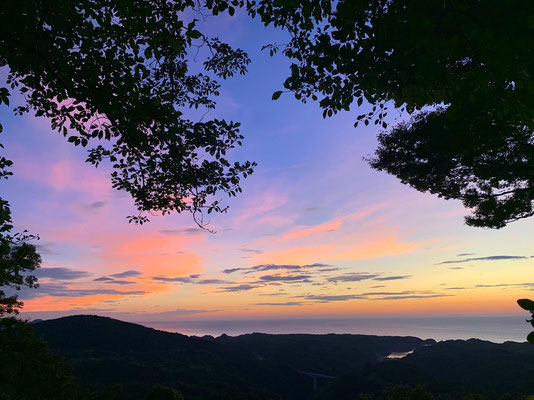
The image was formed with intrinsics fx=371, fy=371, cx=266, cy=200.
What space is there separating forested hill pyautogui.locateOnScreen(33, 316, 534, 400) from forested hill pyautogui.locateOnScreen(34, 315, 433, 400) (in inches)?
10.3

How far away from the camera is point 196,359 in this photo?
4739 inches

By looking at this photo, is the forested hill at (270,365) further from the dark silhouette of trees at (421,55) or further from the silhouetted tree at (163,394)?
the dark silhouette of trees at (421,55)

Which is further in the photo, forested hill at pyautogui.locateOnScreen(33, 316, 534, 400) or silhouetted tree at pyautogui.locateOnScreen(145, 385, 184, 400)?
forested hill at pyautogui.locateOnScreen(33, 316, 534, 400)

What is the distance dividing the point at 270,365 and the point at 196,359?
79.4ft

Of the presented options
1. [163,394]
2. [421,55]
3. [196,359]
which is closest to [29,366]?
[163,394]

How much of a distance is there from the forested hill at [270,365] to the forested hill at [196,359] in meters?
0.26

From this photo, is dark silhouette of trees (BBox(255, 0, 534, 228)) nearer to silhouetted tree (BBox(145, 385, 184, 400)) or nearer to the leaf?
the leaf

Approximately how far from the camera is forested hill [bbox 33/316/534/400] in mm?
72125

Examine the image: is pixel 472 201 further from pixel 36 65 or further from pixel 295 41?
pixel 36 65

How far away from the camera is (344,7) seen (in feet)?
18.4

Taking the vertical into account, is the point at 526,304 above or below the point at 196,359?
above

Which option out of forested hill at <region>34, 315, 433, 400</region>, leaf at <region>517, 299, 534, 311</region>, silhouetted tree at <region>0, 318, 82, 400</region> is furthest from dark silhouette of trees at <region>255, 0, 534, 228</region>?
forested hill at <region>34, 315, 433, 400</region>

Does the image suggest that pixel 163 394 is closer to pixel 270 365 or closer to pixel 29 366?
pixel 29 366

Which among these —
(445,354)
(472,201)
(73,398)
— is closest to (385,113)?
(472,201)
